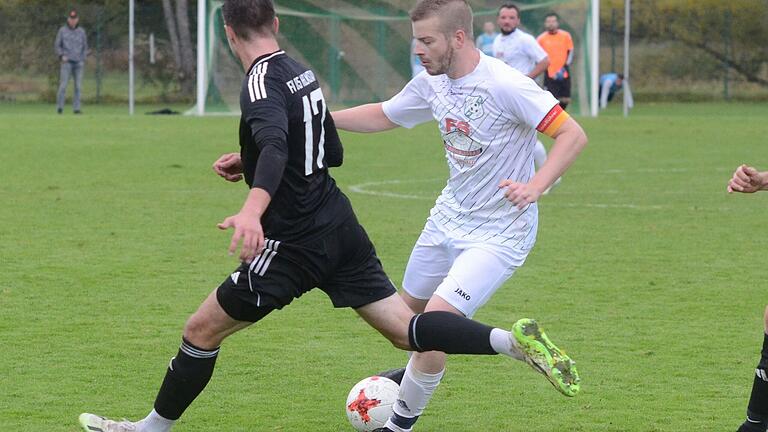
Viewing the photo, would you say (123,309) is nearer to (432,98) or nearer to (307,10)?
(432,98)

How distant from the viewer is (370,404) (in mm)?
5359

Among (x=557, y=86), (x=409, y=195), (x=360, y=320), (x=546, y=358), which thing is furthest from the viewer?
(x=557, y=86)

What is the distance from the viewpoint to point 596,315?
765 cm

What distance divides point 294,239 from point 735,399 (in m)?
2.23

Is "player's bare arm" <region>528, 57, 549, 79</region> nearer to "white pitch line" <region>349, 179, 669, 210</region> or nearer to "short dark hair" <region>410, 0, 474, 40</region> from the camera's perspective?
"white pitch line" <region>349, 179, 669, 210</region>

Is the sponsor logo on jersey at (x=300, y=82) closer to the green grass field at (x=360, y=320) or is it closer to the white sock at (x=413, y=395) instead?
the white sock at (x=413, y=395)

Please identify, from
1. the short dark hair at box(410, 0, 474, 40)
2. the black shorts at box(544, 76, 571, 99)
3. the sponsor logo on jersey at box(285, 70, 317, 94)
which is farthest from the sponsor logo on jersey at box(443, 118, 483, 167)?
the black shorts at box(544, 76, 571, 99)

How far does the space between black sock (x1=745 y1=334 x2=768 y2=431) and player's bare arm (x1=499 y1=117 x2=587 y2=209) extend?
0.98 m

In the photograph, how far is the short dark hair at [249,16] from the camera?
4625mm

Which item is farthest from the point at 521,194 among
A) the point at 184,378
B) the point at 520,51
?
the point at 520,51

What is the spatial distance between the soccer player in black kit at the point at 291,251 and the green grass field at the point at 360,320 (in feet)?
2.17

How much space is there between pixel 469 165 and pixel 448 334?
75 centimetres

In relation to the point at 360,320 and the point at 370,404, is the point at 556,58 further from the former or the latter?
the point at 370,404

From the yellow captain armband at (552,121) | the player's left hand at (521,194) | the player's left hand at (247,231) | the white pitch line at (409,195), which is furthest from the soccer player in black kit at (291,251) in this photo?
the white pitch line at (409,195)
